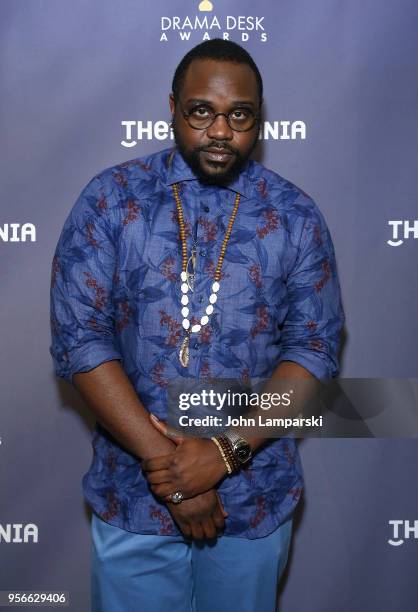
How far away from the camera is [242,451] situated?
1.30 metres

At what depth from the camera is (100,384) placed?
127 centimetres

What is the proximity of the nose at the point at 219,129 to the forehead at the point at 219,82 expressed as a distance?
0.03m

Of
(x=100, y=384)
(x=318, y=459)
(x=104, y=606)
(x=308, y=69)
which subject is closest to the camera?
(x=100, y=384)

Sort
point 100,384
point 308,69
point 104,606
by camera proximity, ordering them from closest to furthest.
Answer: point 100,384 < point 104,606 < point 308,69

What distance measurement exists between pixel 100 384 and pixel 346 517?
71 cm

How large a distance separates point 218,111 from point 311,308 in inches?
13.2

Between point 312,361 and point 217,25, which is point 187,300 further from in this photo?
point 217,25

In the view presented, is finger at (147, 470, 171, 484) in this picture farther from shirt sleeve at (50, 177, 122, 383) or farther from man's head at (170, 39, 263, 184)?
man's head at (170, 39, 263, 184)

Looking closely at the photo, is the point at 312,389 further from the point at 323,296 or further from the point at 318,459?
the point at 318,459

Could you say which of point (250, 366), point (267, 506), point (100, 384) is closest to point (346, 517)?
point (267, 506)

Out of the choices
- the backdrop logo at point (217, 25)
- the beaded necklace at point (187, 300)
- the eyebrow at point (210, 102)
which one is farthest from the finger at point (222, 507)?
the backdrop logo at point (217, 25)

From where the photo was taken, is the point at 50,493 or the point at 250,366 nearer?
the point at 250,366

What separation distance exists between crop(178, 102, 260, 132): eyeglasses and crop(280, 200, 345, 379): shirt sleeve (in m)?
0.17

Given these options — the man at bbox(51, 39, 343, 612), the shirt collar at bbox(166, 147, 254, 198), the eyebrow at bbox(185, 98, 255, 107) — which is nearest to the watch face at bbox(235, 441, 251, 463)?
the man at bbox(51, 39, 343, 612)
